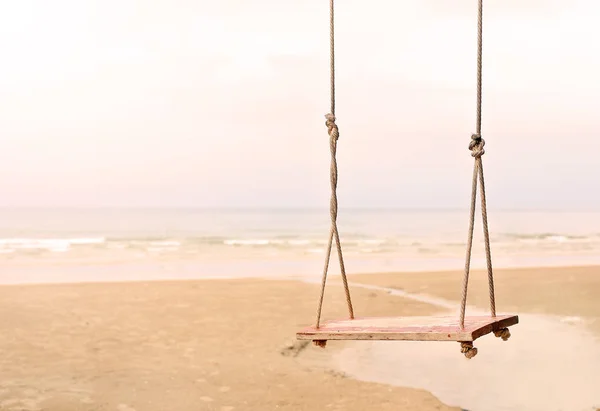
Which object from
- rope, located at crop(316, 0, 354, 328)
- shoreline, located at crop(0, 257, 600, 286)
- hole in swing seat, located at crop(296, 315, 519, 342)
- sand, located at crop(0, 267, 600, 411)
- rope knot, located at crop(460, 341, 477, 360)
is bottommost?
shoreline, located at crop(0, 257, 600, 286)

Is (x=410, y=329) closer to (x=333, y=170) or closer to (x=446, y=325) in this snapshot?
(x=446, y=325)

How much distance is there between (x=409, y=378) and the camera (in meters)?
7.04

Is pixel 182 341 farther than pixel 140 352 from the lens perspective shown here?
Yes

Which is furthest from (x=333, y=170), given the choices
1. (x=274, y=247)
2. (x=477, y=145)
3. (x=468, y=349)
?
(x=274, y=247)

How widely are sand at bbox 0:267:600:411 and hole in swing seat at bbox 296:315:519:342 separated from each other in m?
2.06

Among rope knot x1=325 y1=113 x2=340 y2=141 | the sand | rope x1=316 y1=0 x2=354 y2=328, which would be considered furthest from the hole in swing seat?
the sand

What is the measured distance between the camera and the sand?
6438 millimetres

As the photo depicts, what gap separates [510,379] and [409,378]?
3.27ft

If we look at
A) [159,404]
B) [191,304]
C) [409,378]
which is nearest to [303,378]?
[409,378]

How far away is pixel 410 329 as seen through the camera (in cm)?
386

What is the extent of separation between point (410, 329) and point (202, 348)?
5.21m

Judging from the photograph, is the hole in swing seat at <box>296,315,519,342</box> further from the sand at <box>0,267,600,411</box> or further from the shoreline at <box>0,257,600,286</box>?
the shoreline at <box>0,257,600,286</box>

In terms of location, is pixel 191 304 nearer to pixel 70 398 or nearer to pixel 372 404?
pixel 70 398

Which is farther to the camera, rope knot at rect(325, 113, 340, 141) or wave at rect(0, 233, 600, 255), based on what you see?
wave at rect(0, 233, 600, 255)
